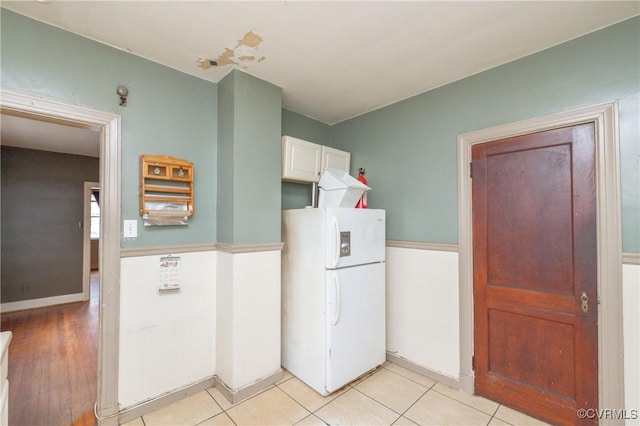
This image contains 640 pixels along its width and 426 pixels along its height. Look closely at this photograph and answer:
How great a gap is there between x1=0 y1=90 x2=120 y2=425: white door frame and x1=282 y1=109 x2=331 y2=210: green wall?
1.48 meters

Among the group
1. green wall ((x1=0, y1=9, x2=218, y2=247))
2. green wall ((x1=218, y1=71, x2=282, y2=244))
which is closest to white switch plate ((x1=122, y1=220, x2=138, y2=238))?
green wall ((x1=0, y1=9, x2=218, y2=247))

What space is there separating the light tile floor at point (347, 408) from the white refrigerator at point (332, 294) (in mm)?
139

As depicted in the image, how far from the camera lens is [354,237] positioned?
242 centimetres

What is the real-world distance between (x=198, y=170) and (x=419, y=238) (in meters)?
2.01

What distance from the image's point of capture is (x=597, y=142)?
5.77 ft

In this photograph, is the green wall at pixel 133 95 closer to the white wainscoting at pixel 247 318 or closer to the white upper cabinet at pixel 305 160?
the white wainscoting at pixel 247 318

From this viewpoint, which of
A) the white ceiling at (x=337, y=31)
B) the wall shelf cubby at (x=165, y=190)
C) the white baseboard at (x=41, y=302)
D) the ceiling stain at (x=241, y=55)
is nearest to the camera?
the white ceiling at (x=337, y=31)

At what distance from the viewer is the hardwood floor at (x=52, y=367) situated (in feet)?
6.68

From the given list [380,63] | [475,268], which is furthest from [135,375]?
[380,63]

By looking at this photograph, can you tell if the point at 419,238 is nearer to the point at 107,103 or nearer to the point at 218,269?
the point at 218,269

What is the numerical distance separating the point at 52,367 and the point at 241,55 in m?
3.28

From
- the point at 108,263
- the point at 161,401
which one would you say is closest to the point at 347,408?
the point at 161,401

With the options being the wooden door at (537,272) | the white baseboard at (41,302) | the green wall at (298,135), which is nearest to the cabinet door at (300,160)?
the green wall at (298,135)

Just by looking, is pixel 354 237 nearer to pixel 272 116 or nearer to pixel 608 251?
pixel 272 116
